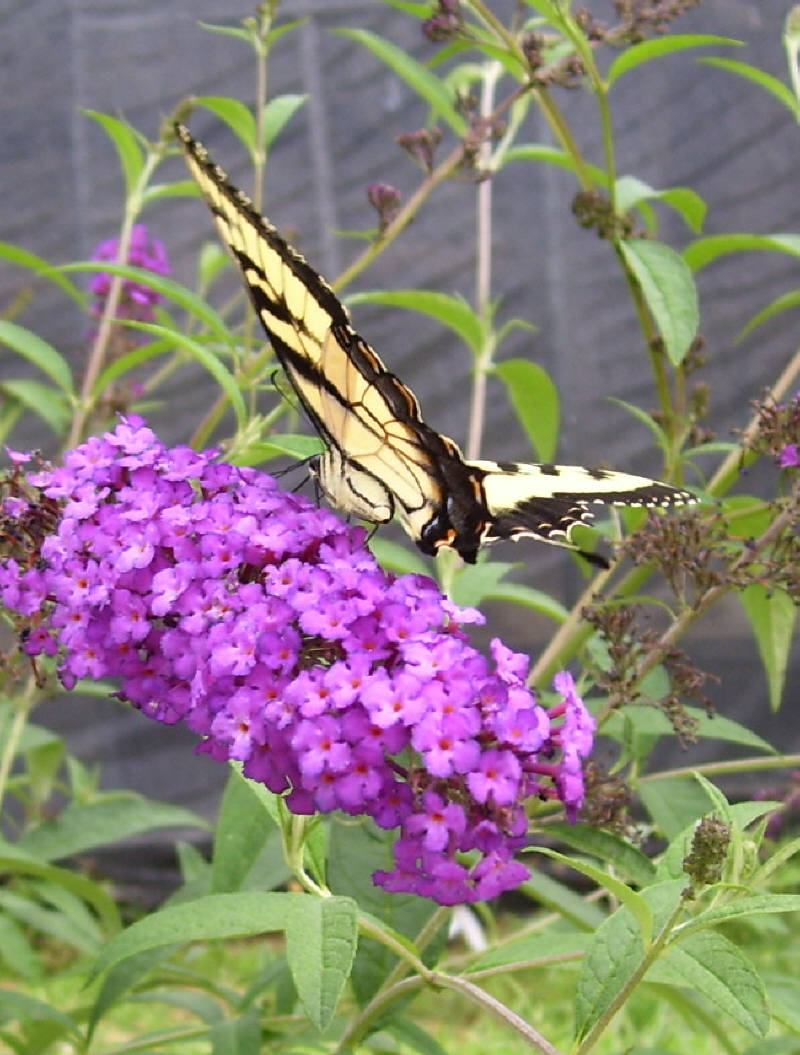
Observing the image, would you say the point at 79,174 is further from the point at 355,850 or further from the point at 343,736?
the point at 343,736

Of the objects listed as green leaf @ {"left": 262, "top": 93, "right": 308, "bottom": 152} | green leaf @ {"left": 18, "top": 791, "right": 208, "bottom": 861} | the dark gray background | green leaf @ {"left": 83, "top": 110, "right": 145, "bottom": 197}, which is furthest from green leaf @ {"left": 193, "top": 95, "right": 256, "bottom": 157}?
the dark gray background

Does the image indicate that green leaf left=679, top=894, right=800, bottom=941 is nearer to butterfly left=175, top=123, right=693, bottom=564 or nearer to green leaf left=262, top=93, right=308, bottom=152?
butterfly left=175, top=123, right=693, bottom=564

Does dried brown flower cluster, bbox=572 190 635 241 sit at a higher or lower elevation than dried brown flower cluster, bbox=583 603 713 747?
higher

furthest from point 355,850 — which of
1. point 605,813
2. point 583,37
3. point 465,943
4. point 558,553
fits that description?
point 558,553

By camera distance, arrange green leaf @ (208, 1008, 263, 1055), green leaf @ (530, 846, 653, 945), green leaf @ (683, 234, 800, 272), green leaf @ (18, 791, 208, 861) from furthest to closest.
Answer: green leaf @ (18, 791, 208, 861) < green leaf @ (683, 234, 800, 272) < green leaf @ (208, 1008, 263, 1055) < green leaf @ (530, 846, 653, 945)

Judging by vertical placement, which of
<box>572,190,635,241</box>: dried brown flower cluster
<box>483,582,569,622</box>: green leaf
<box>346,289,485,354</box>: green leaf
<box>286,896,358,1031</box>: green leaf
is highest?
<box>572,190,635,241</box>: dried brown flower cluster

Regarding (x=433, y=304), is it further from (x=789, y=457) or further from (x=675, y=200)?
(x=789, y=457)
